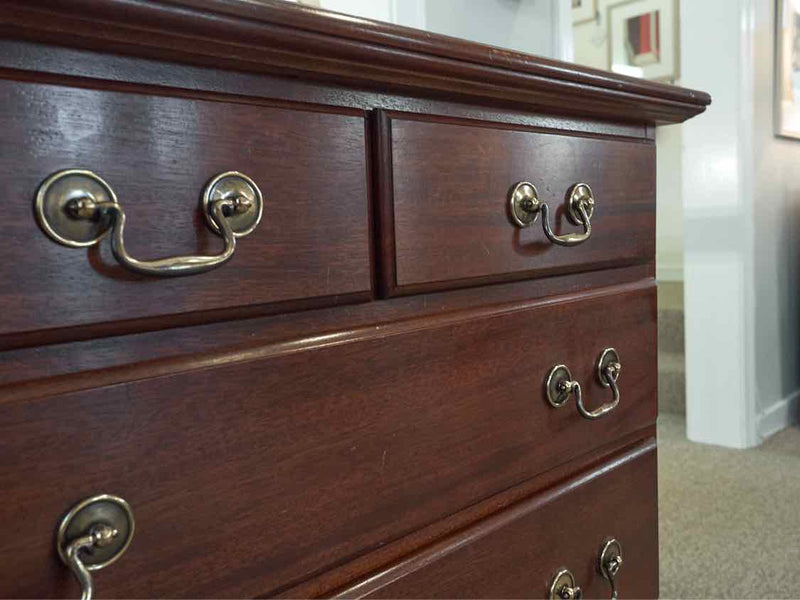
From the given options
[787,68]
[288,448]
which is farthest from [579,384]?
[787,68]

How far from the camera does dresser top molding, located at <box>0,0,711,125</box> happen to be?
1.05 ft

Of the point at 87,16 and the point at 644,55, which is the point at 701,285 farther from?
the point at 87,16

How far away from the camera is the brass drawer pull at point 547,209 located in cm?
56

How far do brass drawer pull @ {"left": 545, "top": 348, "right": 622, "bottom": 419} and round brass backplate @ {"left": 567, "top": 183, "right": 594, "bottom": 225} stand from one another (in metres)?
0.14

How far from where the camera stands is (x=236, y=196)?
39 centimetres

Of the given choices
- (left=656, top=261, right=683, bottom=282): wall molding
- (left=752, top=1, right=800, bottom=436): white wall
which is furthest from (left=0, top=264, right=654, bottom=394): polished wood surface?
(left=656, top=261, right=683, bottom=282): wall molding

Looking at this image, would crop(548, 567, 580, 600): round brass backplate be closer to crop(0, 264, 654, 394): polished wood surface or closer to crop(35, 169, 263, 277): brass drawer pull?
crop(0, 264, 654, 394): polished wood surface

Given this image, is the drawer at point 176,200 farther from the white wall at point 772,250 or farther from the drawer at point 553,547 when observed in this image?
the white wall at point 772,250

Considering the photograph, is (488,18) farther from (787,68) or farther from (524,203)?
(787,68)

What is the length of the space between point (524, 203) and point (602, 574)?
395mm

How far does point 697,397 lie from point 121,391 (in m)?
2.10

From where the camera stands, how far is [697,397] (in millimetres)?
2129

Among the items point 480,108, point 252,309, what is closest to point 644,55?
point 480,108

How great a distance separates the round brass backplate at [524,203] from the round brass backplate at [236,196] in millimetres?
235
